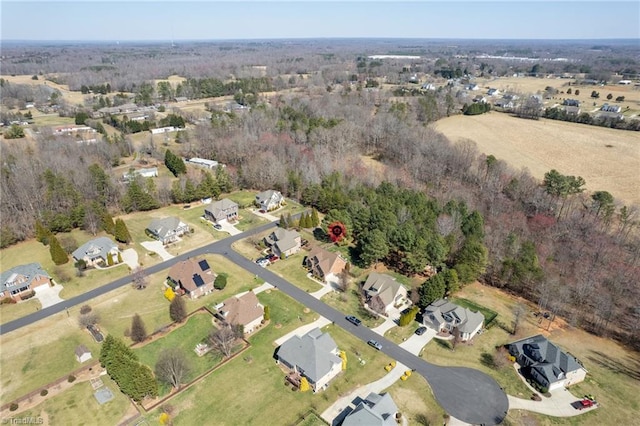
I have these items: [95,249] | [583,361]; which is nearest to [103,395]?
[95,249]

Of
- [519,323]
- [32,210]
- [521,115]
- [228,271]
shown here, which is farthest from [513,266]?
[521,115]

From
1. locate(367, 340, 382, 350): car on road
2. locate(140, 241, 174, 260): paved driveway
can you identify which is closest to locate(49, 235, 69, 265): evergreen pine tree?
locate(140, 241, 174, 260): paved driveway

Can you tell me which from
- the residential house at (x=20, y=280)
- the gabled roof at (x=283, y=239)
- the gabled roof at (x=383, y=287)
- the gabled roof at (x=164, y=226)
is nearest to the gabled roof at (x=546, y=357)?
the gabled roof at (x=383, y=287)

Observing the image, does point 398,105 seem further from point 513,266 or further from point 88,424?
point 88,424

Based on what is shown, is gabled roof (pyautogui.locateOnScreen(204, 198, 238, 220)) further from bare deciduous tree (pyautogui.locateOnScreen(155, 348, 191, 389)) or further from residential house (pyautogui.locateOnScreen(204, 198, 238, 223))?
bare deciduous tree (pyautogui.locateOnScreen(155, 348, 191, 389))

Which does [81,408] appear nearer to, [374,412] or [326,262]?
[374,412]

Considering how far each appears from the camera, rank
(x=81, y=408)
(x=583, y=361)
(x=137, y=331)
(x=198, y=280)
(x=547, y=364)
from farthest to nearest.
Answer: (x=198, y=280) → (x=137, y=331) → (x=583, y=361) → (x=547, y=364) → (x=81, y=408)

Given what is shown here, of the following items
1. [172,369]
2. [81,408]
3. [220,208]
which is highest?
[220,208]

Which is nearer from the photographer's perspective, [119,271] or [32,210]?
[119,271]
